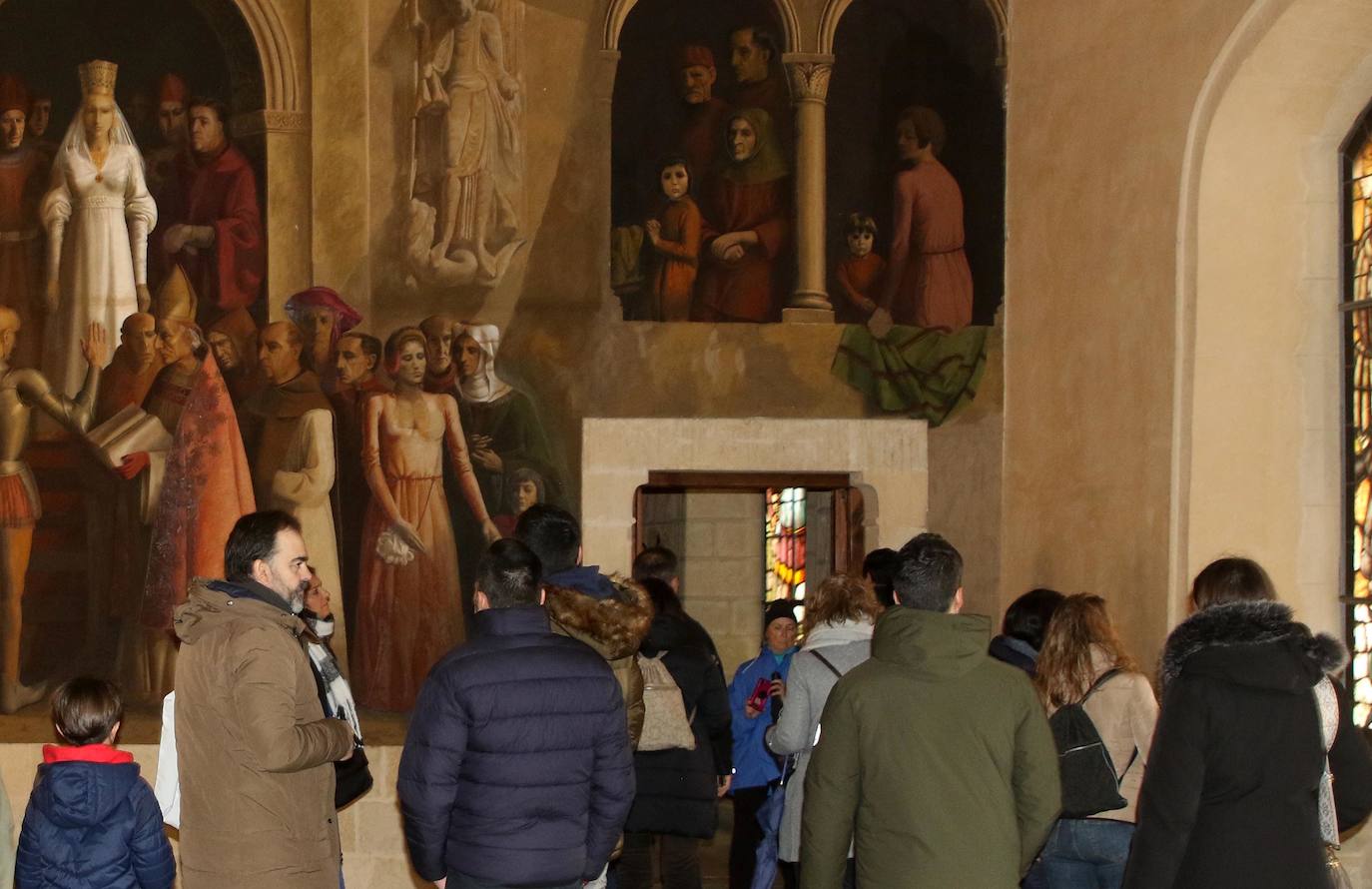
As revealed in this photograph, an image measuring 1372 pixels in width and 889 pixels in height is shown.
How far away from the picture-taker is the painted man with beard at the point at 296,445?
291 inches

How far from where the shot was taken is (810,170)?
771cm

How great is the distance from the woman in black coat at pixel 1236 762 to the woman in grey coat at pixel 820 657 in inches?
58.9

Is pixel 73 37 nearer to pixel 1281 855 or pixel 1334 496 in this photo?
pixel 1334 496

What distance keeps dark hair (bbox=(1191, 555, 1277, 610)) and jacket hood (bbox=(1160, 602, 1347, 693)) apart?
13.9 inches

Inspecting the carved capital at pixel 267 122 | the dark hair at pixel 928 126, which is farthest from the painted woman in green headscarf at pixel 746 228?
the carved capital at pixel 267 122

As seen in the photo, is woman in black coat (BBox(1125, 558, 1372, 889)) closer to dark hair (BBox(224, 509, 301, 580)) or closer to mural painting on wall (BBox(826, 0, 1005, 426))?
dark hair (BBox(224, 509, 301, 580))

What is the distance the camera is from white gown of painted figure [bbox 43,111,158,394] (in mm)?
7391

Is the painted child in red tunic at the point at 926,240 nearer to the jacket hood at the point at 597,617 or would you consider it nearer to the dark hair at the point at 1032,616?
the dark hair at the point at 1032,616

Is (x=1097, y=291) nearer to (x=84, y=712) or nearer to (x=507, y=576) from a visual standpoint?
(x=507, y=576)

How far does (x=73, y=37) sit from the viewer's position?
7.41m

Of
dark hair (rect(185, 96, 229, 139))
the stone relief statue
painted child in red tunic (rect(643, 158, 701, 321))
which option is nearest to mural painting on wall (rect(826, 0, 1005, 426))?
painted child in red tunic (rect(643, 158, 701, 321))

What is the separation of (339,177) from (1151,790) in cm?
528

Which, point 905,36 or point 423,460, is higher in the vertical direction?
point 905,36

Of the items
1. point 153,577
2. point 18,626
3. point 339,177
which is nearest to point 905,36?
point 339,177
